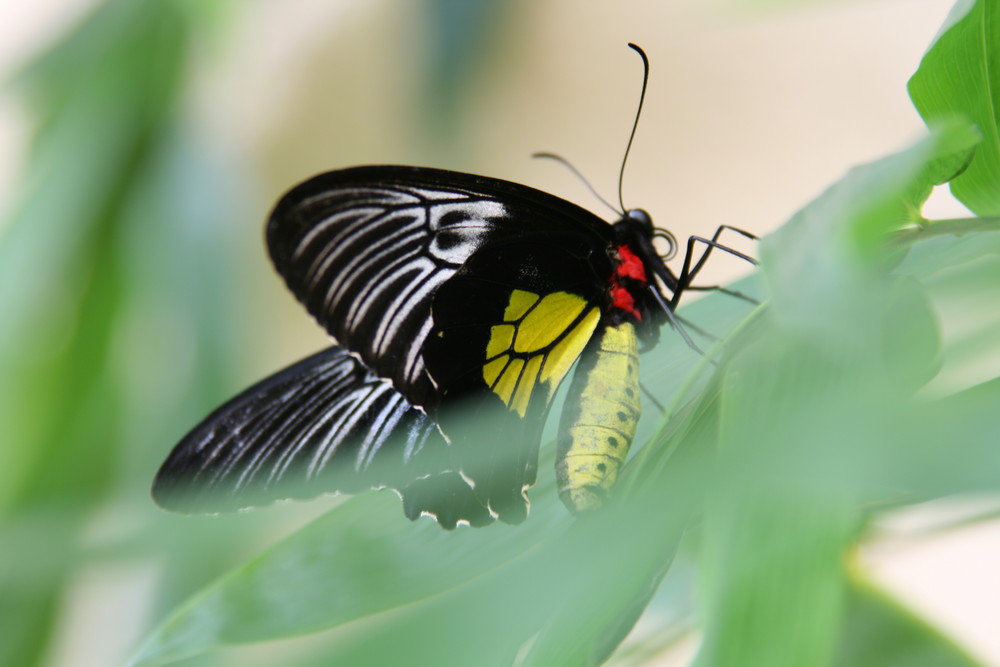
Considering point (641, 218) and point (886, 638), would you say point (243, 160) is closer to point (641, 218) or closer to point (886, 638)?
point (641, 218)

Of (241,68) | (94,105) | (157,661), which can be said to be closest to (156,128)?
(94,105)

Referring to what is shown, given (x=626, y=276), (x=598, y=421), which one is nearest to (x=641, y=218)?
(x=626, y=276)

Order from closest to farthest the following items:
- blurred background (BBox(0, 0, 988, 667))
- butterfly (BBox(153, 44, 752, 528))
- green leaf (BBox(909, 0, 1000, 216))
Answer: green leaf (BBox(909, 0, 1000, 216))
butterfly (BBox(153, 44, 752, 528))
blurred background (BBox(0, 0, 988, 667))

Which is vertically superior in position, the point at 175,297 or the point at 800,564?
the point at 175,297

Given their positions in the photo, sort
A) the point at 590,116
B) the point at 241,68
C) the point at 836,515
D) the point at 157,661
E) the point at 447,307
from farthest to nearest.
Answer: the point at 590,116 < the point at 241,68 < the point at 447,307 < the point at 157,661 < the point at 836,515

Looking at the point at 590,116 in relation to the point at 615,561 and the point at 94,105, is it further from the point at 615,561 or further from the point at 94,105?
the point at 615,561

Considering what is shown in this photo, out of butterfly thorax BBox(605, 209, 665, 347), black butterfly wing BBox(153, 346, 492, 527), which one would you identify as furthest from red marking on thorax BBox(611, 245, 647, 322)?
black butterfly wing BBox(153, 346, 492, 527)

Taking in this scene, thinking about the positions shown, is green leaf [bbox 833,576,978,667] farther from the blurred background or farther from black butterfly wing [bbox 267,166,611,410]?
black butterfly wing [bbox 267,166,611,410]

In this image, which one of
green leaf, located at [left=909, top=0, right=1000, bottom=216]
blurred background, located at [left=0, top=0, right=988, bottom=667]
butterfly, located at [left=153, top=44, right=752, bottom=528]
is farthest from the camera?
blurred background, located at [left=0, top=0, right=988, bottom=667]
